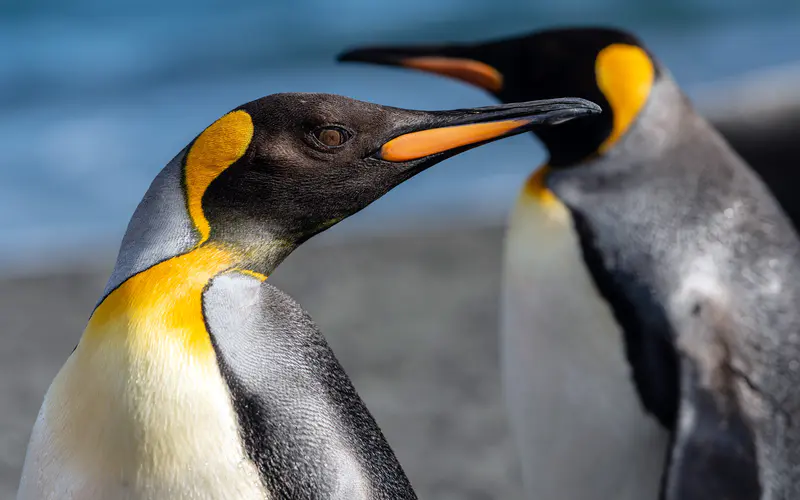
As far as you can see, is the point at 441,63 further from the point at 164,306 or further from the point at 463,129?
the point at 164,306

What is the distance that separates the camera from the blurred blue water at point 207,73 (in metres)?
8.53

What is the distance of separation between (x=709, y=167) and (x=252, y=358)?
5.21ft

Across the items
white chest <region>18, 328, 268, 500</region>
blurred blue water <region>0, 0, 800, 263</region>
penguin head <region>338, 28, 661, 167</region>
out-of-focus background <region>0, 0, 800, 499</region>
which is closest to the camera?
white chest <region>18, 328, 268, 500</region>

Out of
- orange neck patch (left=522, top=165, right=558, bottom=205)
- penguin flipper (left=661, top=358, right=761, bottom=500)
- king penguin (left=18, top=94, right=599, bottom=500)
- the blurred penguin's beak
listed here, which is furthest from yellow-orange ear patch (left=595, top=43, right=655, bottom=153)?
king penguin (left=18, top=94, right=599, bottom=500)

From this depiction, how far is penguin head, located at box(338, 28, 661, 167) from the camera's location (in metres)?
2.72

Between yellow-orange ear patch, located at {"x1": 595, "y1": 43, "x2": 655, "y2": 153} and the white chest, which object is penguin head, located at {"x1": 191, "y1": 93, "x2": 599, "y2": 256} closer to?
the white chest

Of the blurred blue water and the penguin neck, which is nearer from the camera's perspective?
the penguin neck

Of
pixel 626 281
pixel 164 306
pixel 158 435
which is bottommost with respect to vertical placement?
pixel 626 281

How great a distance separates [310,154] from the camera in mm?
1612

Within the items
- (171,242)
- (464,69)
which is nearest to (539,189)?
(464,69)

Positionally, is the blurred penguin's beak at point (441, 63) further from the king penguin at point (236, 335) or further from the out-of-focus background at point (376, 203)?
the out-of-focus background at point (376, 203)

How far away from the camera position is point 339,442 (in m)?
1.54

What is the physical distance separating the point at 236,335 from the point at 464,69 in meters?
1.58

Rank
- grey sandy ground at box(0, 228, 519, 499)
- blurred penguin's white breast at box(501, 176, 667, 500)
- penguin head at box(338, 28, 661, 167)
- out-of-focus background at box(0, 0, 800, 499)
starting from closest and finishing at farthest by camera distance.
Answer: blurred penguin's white breast at box(501, 176, 667, 500), penguin head at box(338, 28, 661, 167), grey sandy ground at box(0, 228, 519, 499), out-of-focus background at box(0, 0, 800, 499)
